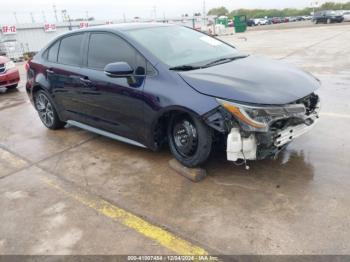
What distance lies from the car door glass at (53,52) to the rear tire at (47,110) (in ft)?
1.86

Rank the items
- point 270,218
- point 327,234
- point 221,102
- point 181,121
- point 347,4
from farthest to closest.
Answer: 1. point 347,4
2. point 181,121
3. point 221,102
4. point 270,218
5. point 327,234

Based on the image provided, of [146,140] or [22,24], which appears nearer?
[146,140]

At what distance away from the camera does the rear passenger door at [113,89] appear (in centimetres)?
401

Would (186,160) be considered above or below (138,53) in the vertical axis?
below

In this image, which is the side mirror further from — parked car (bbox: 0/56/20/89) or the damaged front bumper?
parked car (bbox: 0/56/20/89)

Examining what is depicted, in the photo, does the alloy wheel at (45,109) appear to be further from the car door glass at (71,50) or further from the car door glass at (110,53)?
the car door glass at (110,53)

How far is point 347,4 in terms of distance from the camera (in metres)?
84.3

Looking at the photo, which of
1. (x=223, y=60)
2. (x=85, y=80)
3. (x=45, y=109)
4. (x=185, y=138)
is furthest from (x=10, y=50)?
(x=185, y=138)

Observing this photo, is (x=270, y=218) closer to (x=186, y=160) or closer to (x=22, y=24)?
(x=186, y=160)

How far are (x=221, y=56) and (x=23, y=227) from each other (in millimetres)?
2904

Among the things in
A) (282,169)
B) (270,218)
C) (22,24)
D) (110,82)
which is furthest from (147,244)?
(22,24)

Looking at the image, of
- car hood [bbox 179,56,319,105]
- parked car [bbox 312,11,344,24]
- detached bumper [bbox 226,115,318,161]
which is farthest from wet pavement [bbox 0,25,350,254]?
parked car [bbox 312,11,344,24]

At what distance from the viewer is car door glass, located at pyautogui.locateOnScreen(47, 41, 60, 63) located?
5.34m

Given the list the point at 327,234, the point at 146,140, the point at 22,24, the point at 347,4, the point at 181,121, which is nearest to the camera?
the point at 327,234
